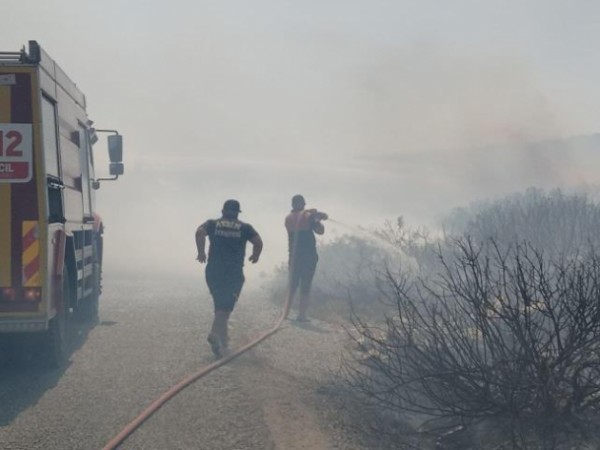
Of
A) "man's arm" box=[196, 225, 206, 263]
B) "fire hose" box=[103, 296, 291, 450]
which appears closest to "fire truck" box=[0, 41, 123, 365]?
"fire hose" box=[103, 296, 291, 450]

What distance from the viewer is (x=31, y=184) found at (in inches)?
243

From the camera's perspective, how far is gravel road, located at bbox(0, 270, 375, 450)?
15.4 ft

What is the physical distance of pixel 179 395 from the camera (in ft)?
18.8

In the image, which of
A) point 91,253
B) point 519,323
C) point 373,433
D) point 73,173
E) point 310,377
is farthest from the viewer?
point 91,253

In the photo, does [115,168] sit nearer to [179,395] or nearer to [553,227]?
[179,395]

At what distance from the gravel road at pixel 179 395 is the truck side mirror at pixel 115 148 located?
109 inches

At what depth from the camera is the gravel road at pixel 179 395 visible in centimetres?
470

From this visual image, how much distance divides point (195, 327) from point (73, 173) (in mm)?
2717

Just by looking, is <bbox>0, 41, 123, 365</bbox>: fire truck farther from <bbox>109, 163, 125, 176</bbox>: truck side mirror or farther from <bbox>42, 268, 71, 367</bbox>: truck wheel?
<bbox>109, 163, 125, 176</bbox>: truck side mirror

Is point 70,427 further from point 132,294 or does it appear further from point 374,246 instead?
point 374,246

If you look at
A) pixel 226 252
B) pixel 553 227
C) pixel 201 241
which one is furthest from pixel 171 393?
pixel 553 227

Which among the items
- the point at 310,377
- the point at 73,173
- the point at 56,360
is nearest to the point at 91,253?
the point at 73,173

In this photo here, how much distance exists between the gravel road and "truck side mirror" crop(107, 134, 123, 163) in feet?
9.12

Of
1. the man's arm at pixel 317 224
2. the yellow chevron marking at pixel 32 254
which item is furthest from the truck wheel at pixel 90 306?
the man's arm at pixel 317 224
